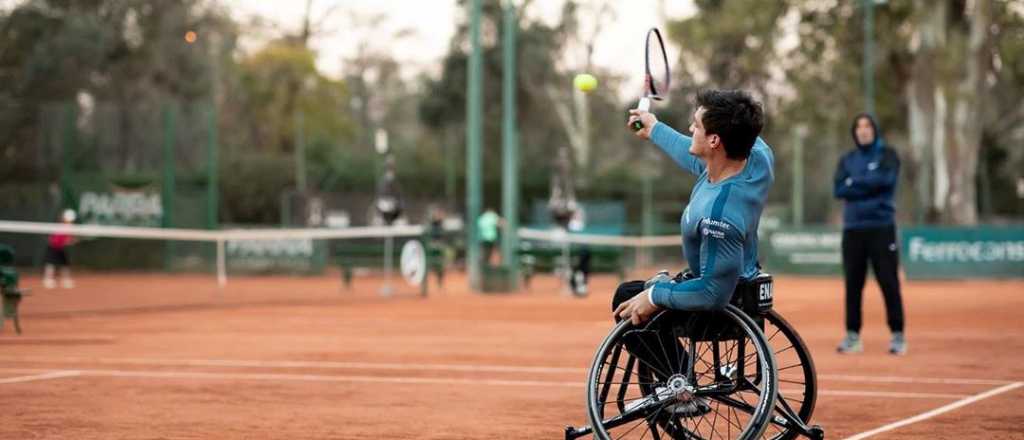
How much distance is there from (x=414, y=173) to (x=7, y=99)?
1083 cm

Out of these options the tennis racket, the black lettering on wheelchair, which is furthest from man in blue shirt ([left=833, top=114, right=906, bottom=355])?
the black lettering on wheelchair

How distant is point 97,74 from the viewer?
49.1m

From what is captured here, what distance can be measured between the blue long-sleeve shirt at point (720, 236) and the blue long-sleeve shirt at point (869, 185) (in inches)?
248

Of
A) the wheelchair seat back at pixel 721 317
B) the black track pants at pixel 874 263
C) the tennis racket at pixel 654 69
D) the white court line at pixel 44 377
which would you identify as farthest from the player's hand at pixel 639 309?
the black track pants at pixel 874 263

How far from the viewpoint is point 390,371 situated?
11.8 metres

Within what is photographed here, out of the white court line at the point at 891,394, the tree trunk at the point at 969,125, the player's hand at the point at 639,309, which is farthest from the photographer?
the tree trunk at the point at 969,125

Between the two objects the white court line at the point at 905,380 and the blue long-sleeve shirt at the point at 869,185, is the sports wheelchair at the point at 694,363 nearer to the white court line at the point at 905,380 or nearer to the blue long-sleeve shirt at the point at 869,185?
the white court line at the point at 905,380

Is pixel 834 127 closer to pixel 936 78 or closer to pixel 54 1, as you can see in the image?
pixel 936 78

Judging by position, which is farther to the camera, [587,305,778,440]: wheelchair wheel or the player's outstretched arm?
the player's outstretched arm

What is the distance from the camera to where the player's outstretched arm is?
22.6 ft

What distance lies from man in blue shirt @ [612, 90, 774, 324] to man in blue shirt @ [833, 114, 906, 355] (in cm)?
632

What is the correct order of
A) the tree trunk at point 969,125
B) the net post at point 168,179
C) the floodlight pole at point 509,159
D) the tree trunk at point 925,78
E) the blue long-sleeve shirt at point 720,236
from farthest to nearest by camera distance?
the tree trunk at point 969,125
the tree trunk at point 925,78
the net post at point 168,179
the floodlight pole at point 509,159
the blue long-sleeve shirt at point 720,236

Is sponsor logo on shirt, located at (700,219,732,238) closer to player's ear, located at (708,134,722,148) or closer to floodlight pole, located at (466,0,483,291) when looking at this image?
player's ear, located at (708,134,722,148)

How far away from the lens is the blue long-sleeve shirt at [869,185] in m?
12.7
